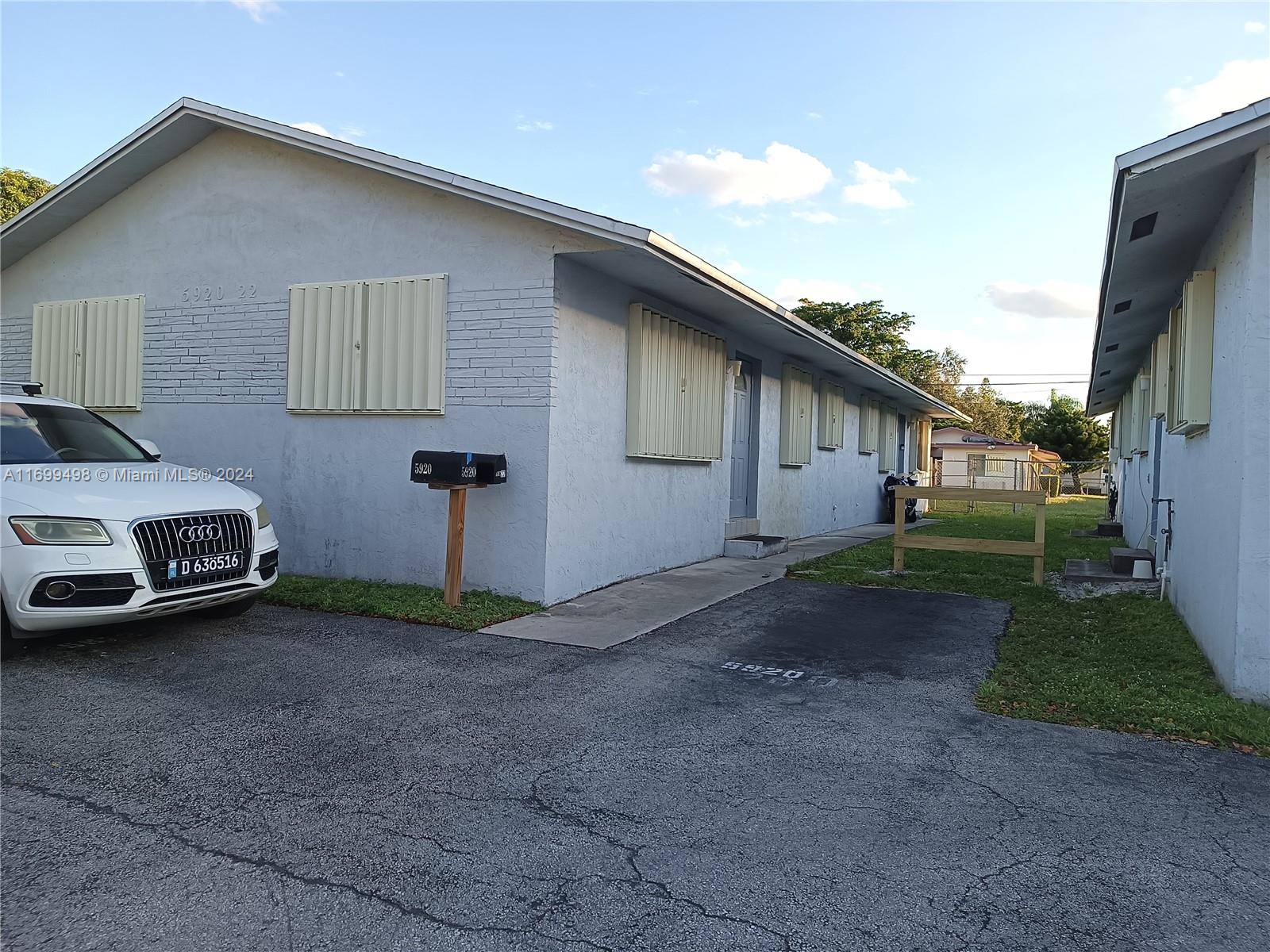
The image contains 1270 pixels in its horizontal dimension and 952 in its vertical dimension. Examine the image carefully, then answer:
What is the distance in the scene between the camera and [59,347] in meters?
10.2

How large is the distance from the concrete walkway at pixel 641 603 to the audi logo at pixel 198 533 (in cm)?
203

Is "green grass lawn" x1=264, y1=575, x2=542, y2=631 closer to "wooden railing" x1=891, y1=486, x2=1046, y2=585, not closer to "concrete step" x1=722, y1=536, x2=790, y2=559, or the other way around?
"concrete step" x1=722, y1=536, x2=790, y2=559

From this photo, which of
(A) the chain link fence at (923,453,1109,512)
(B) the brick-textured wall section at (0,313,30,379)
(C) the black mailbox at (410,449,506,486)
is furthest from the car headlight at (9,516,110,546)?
(A) the chain link fence at (923,453,1109,512)

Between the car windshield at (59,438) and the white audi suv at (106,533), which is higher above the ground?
the car windshield at (59,438)

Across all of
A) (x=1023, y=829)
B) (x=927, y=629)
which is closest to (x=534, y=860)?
(x=1023, y=829)

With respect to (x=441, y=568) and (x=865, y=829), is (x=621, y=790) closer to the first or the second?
(x=865, y=829)

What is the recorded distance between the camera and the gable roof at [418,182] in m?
7.07

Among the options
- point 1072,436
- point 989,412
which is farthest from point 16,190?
point 989,412

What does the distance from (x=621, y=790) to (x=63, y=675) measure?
3.65 meters

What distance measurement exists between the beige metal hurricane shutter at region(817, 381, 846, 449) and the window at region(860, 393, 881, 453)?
6.90 feet

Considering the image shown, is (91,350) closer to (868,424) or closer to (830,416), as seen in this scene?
(830,416)

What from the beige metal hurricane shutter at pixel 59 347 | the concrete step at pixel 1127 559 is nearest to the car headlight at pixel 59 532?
the beige metal hurricane shutter at pixel 59 347

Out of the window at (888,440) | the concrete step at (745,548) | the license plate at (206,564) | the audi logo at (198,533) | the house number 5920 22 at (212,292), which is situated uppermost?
the house number 5920 22 at (212,292)

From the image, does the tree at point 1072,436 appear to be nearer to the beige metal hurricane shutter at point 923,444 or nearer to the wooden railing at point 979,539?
the beige metal hurricane shutter at point 923,444
